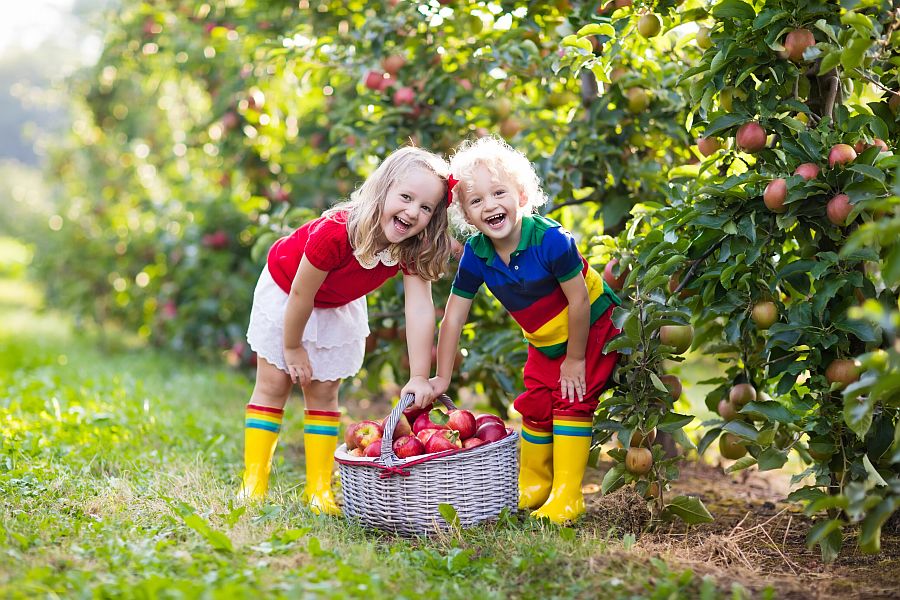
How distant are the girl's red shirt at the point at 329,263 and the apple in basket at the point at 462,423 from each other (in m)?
0.52

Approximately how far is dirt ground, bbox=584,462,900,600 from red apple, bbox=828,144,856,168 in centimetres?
106

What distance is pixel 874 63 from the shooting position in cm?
252

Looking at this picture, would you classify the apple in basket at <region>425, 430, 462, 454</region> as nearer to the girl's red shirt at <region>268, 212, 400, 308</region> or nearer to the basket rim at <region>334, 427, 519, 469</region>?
the basket rim at <region>334, 427, 519, 469</region>

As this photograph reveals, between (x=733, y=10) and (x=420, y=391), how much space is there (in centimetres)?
137

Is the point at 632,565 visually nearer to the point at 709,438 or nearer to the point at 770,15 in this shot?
the point at 709,438

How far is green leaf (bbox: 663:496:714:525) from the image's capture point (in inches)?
99.1

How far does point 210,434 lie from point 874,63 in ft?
9.25

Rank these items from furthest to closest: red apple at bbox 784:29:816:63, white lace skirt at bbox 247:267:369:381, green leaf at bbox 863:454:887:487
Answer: white lace skirt at bbox 247:267:369:381 < red apple at bbox 784:29:816:63 < green leaf at bbox 863:454:887:487

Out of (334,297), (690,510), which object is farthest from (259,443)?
(690,510)

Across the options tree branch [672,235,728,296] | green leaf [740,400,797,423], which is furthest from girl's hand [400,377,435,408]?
green leaf [740,400,797,423]

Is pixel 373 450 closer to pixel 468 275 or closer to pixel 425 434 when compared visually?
pixel 425 434

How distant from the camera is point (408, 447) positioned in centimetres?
252

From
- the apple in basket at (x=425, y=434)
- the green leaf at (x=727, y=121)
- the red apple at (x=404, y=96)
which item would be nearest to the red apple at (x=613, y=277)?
the green leaf at (x=727, y=121)

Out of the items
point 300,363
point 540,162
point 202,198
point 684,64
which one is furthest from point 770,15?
point 202,198
